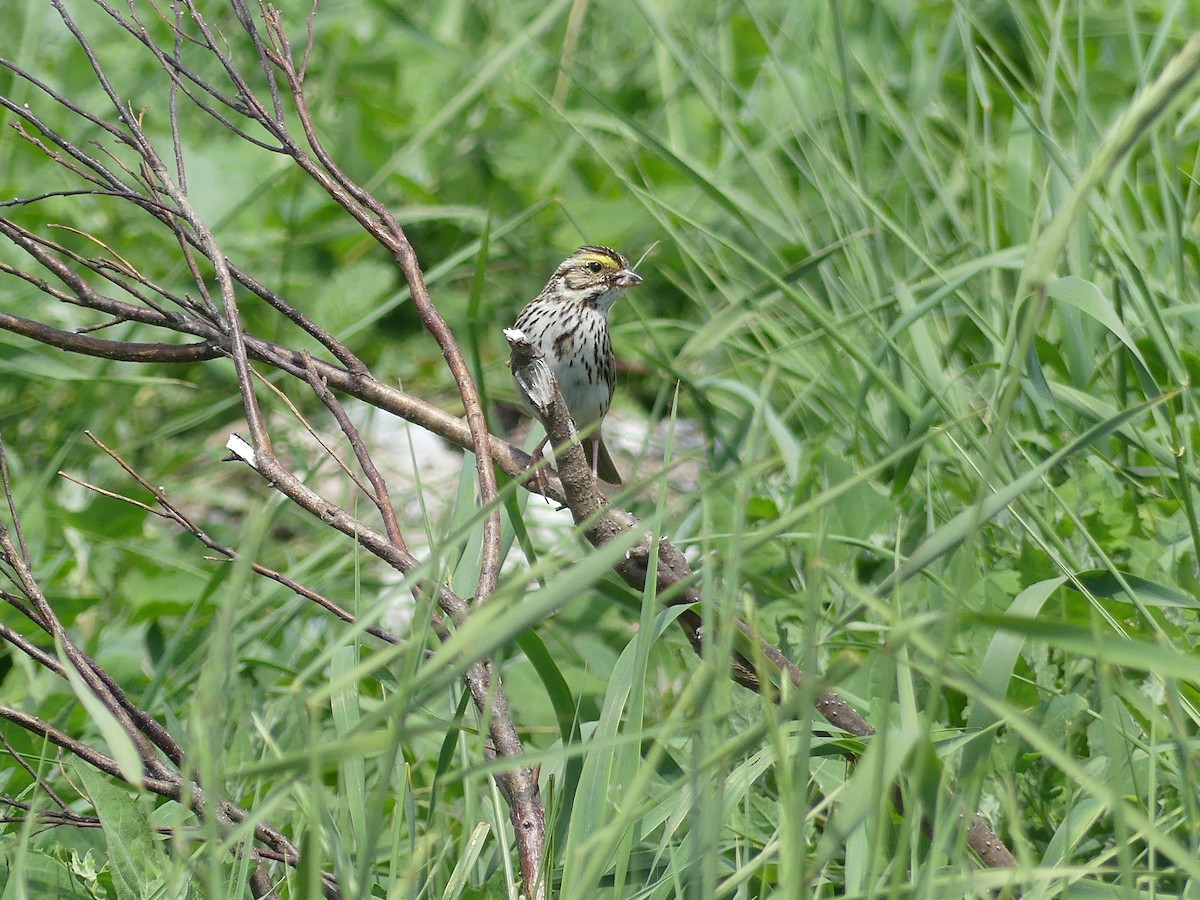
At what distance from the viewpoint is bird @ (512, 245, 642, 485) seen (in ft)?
12.6

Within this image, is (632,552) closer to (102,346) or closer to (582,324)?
(102,346)

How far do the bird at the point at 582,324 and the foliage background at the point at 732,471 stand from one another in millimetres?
169

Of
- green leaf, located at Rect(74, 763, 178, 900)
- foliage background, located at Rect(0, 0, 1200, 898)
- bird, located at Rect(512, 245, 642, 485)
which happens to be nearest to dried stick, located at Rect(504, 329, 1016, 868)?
foliage background, located at Rect(0, 0, 1200, 898)

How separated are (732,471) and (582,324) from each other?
2.39 meters

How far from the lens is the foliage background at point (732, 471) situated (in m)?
1.56

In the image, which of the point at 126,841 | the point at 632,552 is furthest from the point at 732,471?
the point at 126,841

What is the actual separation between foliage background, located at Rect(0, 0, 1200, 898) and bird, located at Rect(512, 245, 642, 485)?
0.55 feet

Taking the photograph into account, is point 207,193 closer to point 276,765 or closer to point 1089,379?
point 1089,379

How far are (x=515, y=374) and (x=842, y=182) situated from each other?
150 cm

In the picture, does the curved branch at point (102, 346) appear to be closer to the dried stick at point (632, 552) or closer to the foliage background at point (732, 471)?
the foliage background at point (732, 471)

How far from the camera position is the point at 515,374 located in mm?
2301

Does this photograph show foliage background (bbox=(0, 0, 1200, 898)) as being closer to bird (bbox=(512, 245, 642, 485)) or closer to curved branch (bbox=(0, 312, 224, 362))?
bird (bbox=(512, 245, 642, 485))

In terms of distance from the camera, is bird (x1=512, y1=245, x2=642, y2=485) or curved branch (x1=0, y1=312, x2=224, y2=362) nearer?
curved branch (x1=0, y1=312, x2=224, y2=362)

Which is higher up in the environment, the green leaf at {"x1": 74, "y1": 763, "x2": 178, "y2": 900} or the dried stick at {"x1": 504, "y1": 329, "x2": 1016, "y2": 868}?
the dried stick at {"x1": 504, "y1": 329, "x2": 1016, "y2": 868}
